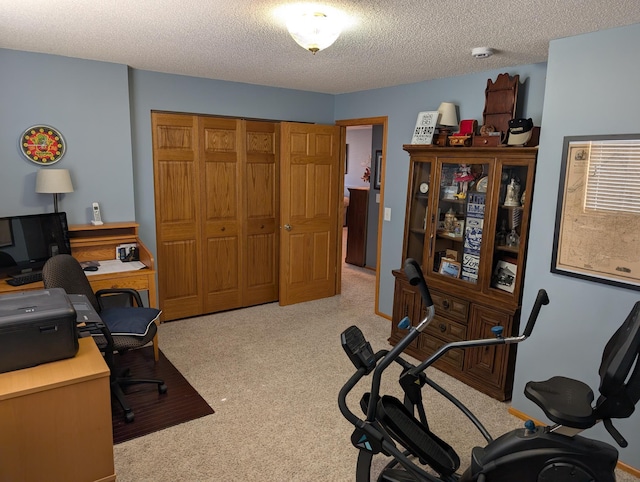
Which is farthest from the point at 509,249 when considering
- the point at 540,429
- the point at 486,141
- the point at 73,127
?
the point at 73,127

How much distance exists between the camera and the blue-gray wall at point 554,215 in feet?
7.89

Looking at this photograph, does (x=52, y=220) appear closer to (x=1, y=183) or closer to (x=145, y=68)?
(x=1, y=183)

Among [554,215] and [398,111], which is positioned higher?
[398,111]

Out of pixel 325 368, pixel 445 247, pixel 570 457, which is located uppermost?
pixel 445 247

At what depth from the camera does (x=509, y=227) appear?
3248 millimetres

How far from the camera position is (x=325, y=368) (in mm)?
3580

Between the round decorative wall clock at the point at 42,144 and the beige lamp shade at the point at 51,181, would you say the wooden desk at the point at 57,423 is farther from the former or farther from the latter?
the round decorative wall clock at the point at 42,144

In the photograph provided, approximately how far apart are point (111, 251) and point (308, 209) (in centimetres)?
206

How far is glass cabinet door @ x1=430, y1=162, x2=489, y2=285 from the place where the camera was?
11.1ft

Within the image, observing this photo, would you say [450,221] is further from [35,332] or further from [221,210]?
[35,332]

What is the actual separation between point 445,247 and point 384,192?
45.6 inches

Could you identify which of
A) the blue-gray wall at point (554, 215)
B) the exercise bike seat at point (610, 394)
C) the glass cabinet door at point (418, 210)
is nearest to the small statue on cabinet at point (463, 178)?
the glass cabinet door at point (418, 210)

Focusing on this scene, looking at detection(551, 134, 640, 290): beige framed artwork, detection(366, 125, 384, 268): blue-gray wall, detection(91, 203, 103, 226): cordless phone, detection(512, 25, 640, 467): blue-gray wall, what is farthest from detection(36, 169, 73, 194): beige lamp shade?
detection(366, 125, 384, 268): blue-gray wall

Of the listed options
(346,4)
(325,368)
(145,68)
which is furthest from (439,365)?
(145,68)
